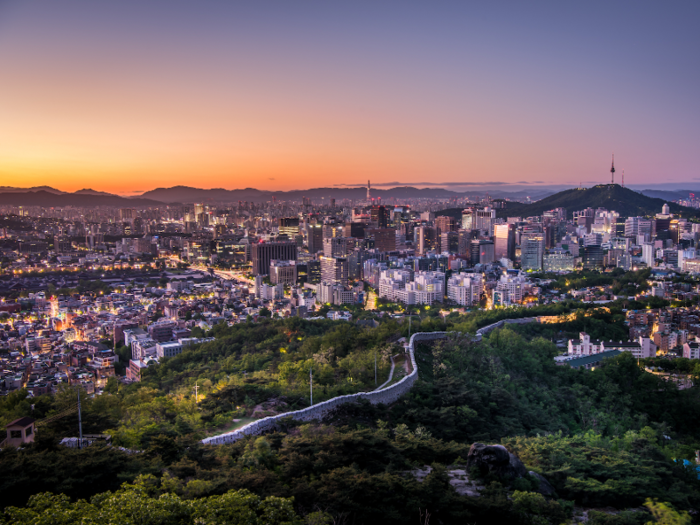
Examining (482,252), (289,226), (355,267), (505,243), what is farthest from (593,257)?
(289,226)

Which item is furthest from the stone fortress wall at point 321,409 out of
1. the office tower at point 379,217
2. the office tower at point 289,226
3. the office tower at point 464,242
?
the office tower at point 379,217

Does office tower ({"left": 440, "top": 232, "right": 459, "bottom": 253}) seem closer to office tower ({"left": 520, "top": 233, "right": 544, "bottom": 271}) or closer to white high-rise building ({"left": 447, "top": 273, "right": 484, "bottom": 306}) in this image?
office tower ({"left": 520, "top": 233, "right": 544, "bottom": 271})

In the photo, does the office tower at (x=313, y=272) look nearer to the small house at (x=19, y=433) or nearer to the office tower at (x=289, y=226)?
the office tower at (x=289, y=226)

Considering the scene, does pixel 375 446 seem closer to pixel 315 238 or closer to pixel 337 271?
pixel 337 271

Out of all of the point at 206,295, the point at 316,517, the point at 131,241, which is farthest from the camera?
the point at 131,241

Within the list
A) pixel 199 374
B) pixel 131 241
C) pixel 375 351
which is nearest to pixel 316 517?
pixel 375 351

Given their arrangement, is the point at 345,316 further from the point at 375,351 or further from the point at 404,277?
the point at 375,351
